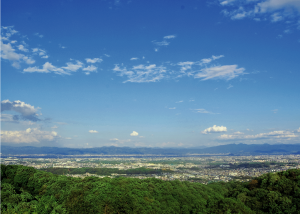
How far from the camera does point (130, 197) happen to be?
25734 mm

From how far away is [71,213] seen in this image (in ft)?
74.8

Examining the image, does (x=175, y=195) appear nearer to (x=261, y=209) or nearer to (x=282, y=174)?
(x=261, y=209)

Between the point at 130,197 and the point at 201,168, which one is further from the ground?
the point at 130,197

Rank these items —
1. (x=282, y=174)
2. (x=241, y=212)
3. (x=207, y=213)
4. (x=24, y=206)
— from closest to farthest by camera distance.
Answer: (x=24, y=206) → (x=241, y=212) → (x=207, y=213) → (x=282, y=174)

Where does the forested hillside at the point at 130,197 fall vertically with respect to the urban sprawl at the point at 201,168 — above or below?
above

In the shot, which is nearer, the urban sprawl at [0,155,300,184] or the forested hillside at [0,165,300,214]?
the forested hillside at [0,165,300,214]

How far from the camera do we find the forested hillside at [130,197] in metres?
21.9

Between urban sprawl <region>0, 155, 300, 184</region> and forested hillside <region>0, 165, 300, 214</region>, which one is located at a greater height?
forested hillside <region>0, 165, 300, 214</region>

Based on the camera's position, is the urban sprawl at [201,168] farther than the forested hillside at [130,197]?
Yes

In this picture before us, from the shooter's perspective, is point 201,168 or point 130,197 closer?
point 130,197

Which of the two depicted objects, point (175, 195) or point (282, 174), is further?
point (175, 195)

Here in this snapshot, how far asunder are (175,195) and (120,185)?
8.58 m

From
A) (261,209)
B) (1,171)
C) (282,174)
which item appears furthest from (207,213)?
(1,171)

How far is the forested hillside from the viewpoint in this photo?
2188 cm
